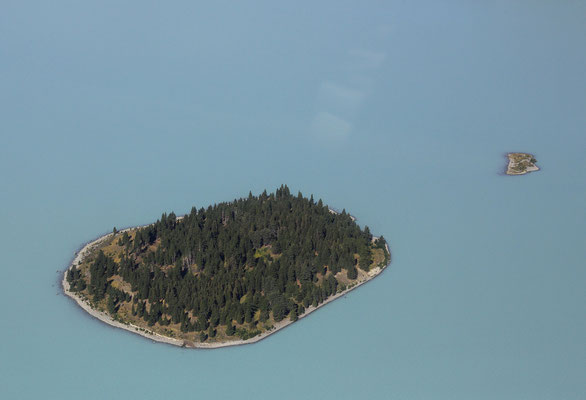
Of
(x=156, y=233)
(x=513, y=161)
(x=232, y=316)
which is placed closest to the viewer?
(x=232, y=316)

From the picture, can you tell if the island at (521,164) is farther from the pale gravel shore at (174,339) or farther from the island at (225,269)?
the pale gravel shore at (174,339)

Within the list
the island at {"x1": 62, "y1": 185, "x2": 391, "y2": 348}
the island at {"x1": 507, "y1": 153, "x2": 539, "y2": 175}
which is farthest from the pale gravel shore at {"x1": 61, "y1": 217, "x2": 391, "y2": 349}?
the island at {"x1": 507, "y1": 153, "x2": 539, "y2": 175}

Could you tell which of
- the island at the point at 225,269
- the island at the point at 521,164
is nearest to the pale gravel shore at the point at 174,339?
the island at the point at 225,269

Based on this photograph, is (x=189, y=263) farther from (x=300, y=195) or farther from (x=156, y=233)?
(x=300, y=195)

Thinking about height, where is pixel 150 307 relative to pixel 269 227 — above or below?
below

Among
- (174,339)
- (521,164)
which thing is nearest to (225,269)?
(174,339)

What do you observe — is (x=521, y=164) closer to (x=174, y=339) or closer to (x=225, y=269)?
(x=225, y=269)

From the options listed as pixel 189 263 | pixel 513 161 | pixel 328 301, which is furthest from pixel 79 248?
pixel 513 161
